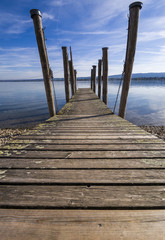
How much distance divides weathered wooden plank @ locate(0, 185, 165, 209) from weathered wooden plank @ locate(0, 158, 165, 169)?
0.35 m

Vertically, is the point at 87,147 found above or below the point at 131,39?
below

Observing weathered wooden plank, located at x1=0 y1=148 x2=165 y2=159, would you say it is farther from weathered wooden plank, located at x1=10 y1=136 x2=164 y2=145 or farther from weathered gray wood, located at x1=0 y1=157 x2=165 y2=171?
weathered wooden plank, located at x1=10 y1=136 x2=164 y2=145

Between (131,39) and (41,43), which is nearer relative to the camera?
(131,39)

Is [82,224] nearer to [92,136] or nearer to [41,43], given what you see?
[92,136]

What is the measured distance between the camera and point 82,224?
949mm

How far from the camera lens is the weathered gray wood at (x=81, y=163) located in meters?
1.64

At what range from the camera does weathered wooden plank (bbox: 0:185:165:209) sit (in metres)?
1.10

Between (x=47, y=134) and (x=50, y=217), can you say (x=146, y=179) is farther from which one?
(x=47, y=134)

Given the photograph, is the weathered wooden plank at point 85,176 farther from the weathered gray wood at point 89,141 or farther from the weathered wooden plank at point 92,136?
the weathered wooden plank at point 92,136

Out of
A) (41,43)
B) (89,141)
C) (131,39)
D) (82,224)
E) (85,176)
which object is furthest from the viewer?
(41,43)

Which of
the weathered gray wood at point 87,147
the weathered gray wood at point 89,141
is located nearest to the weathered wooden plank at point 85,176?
the weathered gray wood at point 87,147

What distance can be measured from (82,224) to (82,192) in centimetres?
29

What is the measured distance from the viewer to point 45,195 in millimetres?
1206

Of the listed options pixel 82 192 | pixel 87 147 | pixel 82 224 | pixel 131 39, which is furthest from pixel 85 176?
pixel 131 39
